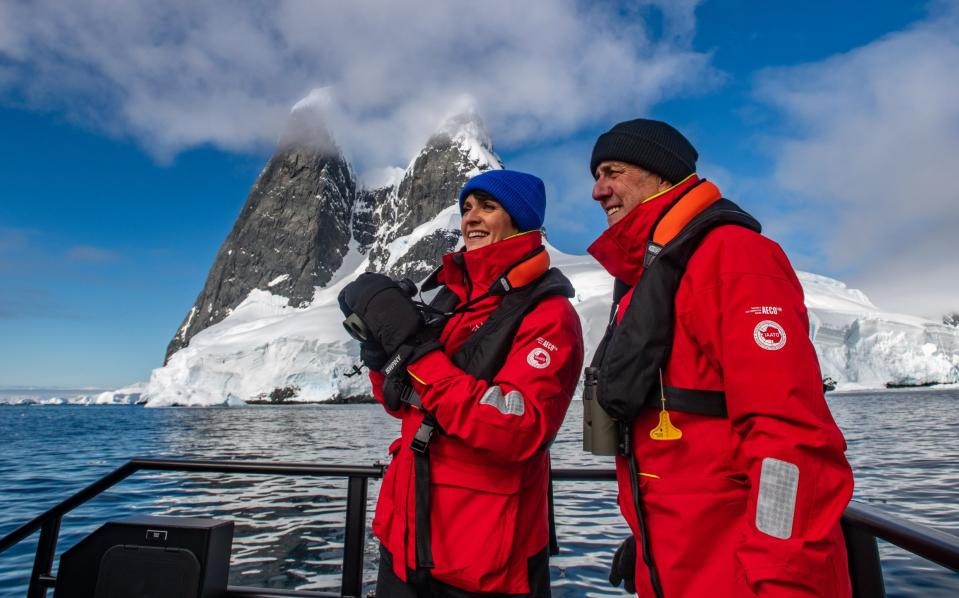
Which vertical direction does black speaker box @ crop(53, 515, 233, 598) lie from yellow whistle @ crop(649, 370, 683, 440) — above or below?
below

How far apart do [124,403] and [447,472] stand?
10908 centimetres

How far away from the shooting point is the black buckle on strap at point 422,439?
1538 millimetres

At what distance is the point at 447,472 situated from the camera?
1548 millimetres

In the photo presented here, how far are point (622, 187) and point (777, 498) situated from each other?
90 cm

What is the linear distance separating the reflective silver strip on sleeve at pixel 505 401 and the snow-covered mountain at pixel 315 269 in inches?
1939

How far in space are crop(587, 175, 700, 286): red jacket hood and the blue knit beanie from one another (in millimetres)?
441

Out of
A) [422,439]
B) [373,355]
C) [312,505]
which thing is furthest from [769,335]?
[312,505]

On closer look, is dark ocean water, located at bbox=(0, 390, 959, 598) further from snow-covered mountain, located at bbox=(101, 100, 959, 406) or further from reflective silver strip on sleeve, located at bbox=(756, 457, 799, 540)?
snow-covered mountain, located at bbox=(101, 100, 959, 406)

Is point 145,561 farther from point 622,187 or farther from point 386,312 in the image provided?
point 622,187

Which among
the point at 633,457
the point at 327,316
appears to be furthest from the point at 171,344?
the point at 633,457

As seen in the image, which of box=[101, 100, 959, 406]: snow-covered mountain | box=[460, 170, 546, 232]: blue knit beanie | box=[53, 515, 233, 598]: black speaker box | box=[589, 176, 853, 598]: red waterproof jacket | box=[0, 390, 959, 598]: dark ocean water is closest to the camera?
box=[589, 176, 853, 598]: red waterproof jacket

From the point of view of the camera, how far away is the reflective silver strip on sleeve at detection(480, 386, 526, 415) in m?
1.46

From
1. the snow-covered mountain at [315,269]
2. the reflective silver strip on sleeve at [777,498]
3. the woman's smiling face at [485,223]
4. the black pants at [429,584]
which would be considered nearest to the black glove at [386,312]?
the woman's smiling face at [485,223]

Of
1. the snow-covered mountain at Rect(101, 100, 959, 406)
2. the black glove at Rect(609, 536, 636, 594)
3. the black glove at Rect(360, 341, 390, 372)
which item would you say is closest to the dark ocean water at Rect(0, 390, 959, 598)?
the black glove at Rect(609, 536, 636, 594)
